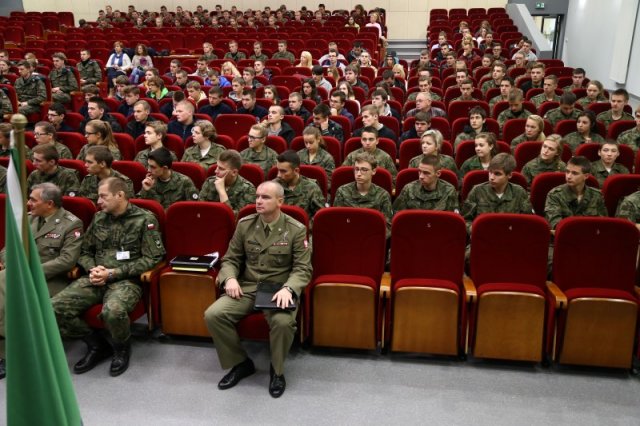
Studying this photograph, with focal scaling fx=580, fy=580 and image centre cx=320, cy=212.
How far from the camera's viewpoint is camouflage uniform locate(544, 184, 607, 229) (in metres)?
3.57

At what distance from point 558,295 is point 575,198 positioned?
37.8 inches

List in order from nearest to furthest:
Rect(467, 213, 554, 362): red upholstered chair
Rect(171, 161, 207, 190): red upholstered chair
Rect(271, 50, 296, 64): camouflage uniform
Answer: Rect(467, 213, 554, 362): red upholstered chair < Rect(171, 161, 207, 190): red upholstered chair < Rect(271, 50, 296, 64): camouflage uniform

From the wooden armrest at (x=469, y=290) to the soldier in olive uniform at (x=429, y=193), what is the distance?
0.70 meters

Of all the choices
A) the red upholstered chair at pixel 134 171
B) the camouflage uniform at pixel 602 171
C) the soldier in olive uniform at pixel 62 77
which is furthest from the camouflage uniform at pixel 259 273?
the soldier in olive uniform at pixel 62 77

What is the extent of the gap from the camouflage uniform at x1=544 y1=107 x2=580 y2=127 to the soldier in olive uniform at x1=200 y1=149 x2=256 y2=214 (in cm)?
365

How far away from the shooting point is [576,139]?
523 centimetres

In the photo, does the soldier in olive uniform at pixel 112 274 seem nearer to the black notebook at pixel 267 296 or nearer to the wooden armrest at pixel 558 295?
the black notebook at pixel 267 296

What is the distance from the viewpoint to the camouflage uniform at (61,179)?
3.99 meters

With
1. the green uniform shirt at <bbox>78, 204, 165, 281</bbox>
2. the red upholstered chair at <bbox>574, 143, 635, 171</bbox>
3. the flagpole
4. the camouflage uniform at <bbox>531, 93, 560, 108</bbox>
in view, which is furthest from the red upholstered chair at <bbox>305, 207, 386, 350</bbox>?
the camouflage uniform at <bbox>531, 93, 560, 108</bbox>

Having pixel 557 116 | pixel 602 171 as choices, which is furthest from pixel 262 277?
pixel 557 116

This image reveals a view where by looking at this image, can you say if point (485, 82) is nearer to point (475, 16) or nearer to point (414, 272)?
point (414, 272)

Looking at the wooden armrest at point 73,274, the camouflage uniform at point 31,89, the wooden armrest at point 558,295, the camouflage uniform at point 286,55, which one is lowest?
the wooden armrest at point 558,295

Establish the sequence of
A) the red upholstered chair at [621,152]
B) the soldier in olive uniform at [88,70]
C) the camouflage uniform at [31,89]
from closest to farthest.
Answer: the red upholstered chair at [621,152], the camouflage uniform at [31,89], the soldier in olive uniform at [88,70]

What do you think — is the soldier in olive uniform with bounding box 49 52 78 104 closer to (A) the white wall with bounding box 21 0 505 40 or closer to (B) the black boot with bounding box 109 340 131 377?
(B) the black boot with bounding box 109 340 131 377
